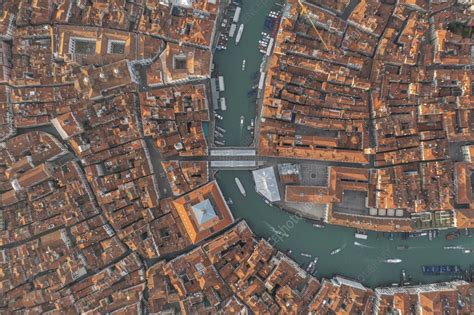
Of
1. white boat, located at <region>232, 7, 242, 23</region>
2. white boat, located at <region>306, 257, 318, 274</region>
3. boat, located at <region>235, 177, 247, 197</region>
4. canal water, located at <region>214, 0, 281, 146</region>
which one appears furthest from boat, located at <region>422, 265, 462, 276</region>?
white boat, located at <region>232, 7, 242, 23</region>

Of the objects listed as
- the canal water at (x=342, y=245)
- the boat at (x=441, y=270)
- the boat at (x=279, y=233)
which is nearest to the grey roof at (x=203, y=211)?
the canal water at (x=342, y=245)

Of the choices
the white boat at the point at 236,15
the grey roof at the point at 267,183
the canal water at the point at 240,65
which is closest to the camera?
the grey roof at the point at 267,183

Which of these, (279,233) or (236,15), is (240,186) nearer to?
(279,233)

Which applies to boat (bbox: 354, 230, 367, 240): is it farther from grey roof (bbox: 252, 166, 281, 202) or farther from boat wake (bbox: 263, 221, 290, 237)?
grey roof (bbox: 252, 166, 281, 202)

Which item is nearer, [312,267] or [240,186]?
[312,267]

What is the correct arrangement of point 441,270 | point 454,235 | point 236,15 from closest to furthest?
point 441,270 → point 454,235 → point 236,15

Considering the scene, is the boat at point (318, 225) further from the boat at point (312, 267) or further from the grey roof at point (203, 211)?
the grey roof at point (203, 211)

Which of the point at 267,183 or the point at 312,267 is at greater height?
the point at 267,183

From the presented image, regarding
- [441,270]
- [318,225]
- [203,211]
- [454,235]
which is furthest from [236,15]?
[441,270]
